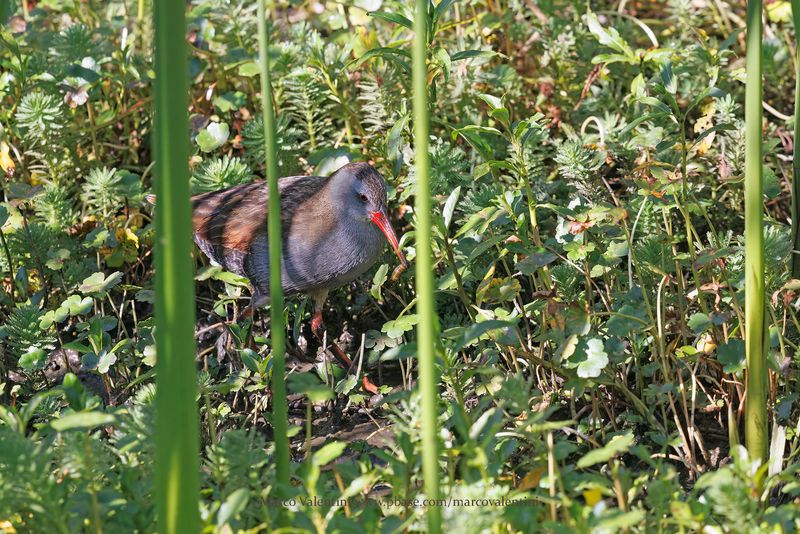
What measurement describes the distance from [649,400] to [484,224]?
699 mm

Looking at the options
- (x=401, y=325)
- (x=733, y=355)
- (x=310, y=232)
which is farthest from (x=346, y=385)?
(x=733, y=355)

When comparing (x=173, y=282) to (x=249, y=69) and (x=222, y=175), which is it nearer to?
(x=222, y=175)

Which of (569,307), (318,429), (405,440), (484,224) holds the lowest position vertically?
(318,429)

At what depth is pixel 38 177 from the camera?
4.03 m

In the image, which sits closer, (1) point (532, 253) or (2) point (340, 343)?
(1) point (532, 253)

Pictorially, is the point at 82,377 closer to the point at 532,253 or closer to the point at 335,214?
the point at 335,214

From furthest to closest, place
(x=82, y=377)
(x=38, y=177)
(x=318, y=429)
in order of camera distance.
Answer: (x=38, y=177) < (x=82, y=377) < (x=318, y=429)

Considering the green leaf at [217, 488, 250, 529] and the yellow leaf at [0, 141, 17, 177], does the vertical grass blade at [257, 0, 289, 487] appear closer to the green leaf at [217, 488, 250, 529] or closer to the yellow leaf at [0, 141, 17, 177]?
the green leaf at [217, 488, 250, 529]

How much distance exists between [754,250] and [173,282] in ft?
4.31

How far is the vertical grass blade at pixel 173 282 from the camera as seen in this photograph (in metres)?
1.78

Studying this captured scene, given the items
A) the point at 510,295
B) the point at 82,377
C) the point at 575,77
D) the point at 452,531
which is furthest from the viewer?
the point at 575,77

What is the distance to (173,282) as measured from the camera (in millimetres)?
1791

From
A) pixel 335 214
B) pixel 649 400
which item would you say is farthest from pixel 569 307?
pixel 335 214

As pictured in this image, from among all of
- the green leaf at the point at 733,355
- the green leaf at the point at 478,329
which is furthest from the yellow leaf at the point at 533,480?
the green leaf at the point at 733,355
